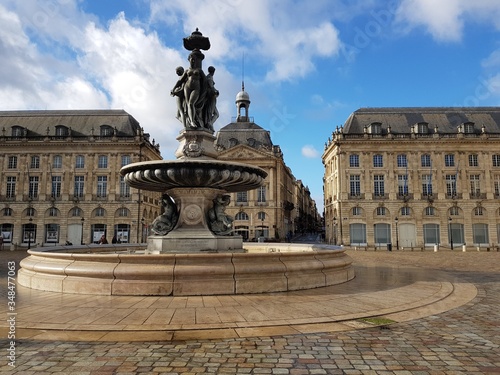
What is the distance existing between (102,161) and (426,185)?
40364 millimetres

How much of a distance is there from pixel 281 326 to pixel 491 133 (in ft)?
168

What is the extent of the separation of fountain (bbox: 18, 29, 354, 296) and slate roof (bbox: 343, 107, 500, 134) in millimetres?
40146

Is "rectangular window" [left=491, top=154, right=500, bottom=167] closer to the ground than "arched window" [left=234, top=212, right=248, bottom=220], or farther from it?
farther from it

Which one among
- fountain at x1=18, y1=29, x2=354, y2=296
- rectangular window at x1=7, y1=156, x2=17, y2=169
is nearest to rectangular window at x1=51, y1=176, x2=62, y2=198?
rectangular window at x1=7, y1=156, x2=17, y2=169

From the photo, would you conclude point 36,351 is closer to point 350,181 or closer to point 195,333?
point 195,333

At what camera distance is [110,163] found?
4850 centimetres

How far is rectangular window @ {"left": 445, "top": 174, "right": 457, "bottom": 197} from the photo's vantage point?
46.3 m

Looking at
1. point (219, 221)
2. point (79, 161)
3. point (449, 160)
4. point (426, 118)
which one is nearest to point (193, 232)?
point (219, 221)

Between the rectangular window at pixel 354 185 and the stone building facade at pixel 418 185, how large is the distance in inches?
4.7

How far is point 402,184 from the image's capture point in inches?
1843

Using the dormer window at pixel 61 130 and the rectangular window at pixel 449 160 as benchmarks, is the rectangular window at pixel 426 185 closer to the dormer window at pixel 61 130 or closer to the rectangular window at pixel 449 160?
the rectangular window at pixel 449 160

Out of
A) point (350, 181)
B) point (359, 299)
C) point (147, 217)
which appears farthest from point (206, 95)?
point (147, 217)

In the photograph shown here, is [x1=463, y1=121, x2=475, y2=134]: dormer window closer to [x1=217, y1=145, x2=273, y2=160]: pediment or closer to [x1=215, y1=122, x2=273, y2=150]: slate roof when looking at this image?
[x1=217, y1=145, x2=273, y2=160]: pediment

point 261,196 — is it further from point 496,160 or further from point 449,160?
point 496,160
